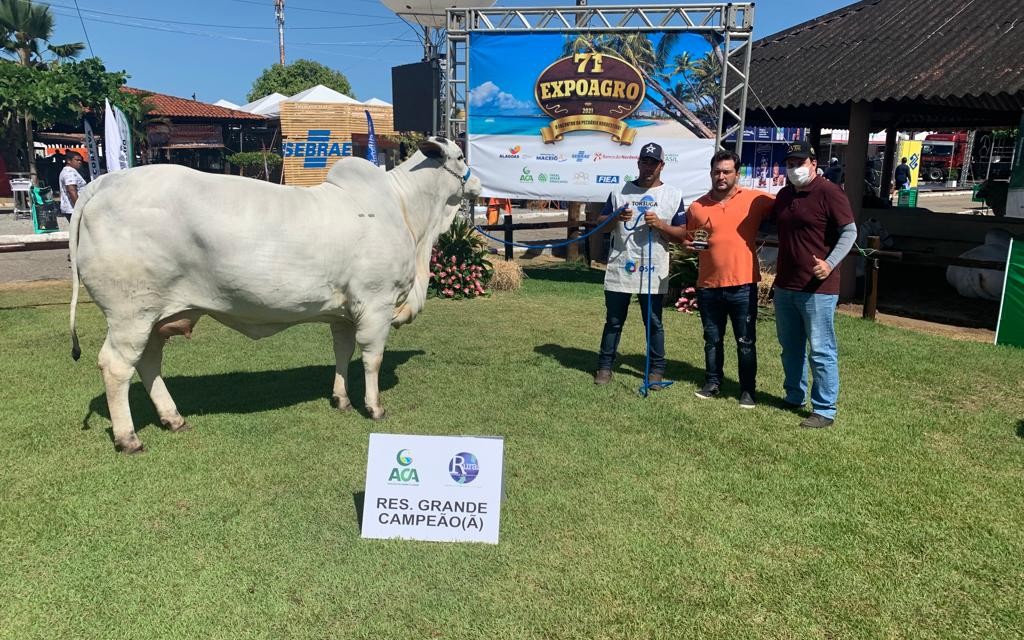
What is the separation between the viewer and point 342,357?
5441mm

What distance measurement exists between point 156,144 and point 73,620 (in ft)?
113

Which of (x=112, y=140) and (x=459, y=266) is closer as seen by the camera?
(x=459, y=266)

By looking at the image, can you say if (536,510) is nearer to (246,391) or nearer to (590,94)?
(246,391)

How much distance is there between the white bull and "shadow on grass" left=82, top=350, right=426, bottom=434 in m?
0.46

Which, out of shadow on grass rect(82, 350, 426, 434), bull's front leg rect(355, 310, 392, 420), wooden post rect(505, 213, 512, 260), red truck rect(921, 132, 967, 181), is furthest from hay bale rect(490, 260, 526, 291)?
red truck rect(921, 132, 967, 181)

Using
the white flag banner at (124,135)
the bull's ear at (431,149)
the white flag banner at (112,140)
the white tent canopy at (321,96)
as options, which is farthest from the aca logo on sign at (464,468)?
the white tent canopy at (321,96)

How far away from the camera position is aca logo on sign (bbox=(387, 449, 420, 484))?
11.7 feet

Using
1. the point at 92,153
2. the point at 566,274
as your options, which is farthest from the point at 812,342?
the point at 92,153

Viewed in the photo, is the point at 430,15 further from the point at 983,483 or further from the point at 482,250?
the point at 983,483

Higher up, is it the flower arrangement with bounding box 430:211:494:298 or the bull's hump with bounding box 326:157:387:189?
the bull's hump with bounding box 326:157:387:189

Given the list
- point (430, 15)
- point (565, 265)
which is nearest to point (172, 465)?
point (565, 265)

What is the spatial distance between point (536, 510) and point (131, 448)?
2.70 m

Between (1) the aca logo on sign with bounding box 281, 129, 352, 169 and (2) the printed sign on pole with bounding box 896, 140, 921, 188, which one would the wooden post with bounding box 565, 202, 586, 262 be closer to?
(1) the aca logo on sign with bounding box 281, 129, 352, 169

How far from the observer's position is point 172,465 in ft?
14.4
